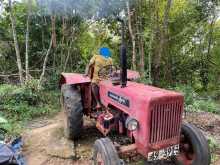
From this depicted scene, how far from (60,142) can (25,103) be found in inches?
91.8

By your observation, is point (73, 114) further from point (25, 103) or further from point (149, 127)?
point (25, 103)

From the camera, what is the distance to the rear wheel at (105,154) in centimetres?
343

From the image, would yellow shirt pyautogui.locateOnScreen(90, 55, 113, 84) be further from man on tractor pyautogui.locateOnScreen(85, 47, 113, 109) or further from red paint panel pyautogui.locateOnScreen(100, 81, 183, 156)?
red paint panel pyautogui.locateOnScreen(100, 81, 183, 156)

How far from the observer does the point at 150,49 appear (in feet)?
30.1

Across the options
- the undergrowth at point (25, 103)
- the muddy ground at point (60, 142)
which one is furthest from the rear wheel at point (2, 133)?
the undergrowth at point (25, 103)

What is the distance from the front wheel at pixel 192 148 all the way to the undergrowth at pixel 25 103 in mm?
3450

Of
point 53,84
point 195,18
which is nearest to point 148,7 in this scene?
point 195,18

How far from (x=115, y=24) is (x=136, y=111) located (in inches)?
276

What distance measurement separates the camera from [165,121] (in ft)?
11.7

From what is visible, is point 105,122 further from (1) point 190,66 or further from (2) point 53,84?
(1) point 190,66

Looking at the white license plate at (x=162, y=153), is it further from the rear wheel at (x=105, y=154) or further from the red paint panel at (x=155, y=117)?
the rear wheel at (x=105, y=154)

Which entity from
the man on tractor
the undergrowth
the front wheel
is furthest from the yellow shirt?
the undergrowth

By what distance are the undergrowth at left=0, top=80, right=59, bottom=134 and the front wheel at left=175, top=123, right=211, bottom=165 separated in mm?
3450

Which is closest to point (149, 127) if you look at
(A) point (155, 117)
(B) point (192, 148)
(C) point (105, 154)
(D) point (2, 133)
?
(A) point (155, 117)
